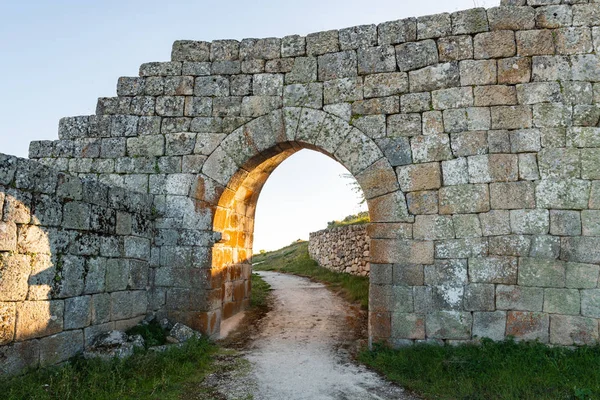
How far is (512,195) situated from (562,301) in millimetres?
1505

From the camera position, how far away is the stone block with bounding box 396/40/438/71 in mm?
6266

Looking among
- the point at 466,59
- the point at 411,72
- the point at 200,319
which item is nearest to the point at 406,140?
the point at 411,72

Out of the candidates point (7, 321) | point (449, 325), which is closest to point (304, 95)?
point (449, 325)

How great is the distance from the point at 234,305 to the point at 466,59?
575 cm

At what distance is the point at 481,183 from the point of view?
582 cm

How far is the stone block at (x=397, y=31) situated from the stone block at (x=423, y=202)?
2.41m

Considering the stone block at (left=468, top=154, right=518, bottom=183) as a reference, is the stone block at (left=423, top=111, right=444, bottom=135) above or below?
above

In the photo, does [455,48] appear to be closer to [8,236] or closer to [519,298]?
[519,298]

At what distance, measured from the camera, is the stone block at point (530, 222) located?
18.4 ft

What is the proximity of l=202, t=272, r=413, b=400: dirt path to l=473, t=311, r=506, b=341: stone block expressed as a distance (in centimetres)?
160

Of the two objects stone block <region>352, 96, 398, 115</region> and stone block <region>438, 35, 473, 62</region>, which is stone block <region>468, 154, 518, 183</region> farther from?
stone block <region>438, 35, 473, 62</region>

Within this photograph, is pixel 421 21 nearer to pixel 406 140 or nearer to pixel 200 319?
pixel 406 140

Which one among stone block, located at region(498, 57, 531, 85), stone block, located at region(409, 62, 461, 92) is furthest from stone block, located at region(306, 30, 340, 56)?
stone block, located at region(498, 57, 531, 85)

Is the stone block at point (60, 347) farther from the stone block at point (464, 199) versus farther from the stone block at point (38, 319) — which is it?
the stone block at point (464, 199)
